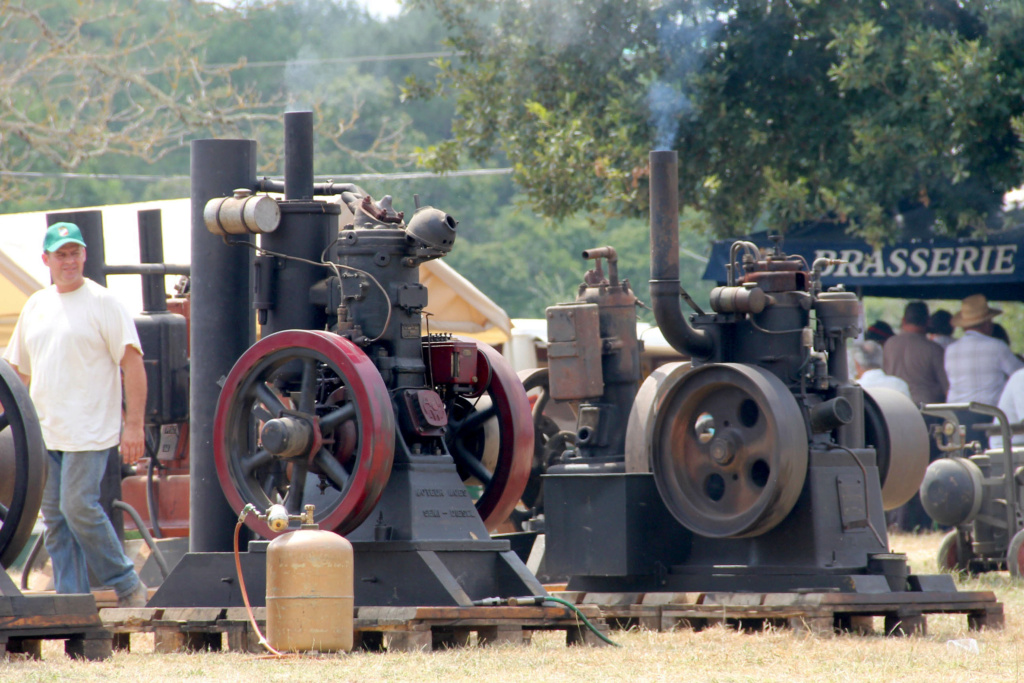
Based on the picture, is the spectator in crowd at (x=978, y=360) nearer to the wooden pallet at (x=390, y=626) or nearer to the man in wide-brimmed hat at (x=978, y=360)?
the man in wide-brimmed hat at (x=978, y=360)

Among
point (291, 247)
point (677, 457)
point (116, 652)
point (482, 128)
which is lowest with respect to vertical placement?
point (116, 652)

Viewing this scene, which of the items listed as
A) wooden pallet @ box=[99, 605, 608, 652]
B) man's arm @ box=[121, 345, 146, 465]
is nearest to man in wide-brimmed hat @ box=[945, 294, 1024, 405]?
wooden pallet @ box=[99, 605, 608, 652]

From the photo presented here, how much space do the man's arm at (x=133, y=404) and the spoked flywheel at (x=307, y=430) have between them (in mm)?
592

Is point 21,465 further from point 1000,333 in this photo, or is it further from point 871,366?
point 1000,333

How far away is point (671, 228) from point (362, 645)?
268 centimetres

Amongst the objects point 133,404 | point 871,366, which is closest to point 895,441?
point 133,404

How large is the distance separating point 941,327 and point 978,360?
1.54 m

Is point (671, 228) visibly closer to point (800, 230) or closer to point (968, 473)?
point (968, 473)

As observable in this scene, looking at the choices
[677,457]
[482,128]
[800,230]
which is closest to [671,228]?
[677,457]

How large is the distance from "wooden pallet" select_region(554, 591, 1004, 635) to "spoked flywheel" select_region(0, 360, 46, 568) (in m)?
2.47

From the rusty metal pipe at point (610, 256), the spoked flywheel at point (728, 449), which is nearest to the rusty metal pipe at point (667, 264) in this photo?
the spoked flywheel at point (728, 449)

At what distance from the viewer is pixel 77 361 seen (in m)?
6.10

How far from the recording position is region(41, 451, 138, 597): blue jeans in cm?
603

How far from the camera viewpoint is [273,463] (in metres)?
5.95
